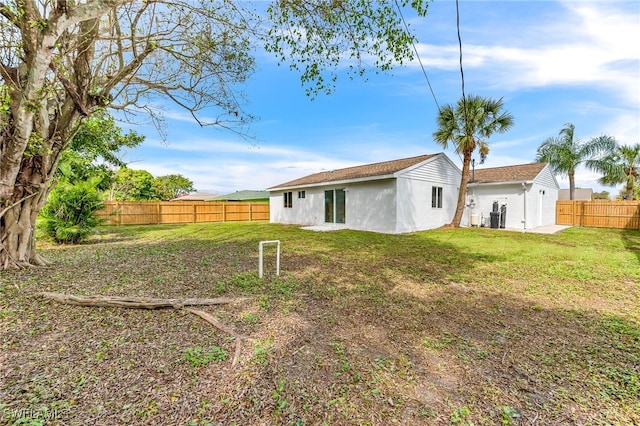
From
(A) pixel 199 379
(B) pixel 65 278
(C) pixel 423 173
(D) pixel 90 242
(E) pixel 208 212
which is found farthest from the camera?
(E) pixel 208 212

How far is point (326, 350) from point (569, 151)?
22.6 meters

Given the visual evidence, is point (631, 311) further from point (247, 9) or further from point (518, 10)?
point (247, 9)

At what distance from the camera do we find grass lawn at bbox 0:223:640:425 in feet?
6.47

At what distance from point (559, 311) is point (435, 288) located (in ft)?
5.21

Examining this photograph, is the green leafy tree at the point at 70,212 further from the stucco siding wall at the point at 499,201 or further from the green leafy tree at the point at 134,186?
the green leafy tree at the point at 134,186

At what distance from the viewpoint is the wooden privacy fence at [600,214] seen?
1460 centimetres

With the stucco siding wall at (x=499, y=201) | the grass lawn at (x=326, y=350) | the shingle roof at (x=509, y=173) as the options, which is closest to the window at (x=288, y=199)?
the stucco siding wall at (x=499, y=201)

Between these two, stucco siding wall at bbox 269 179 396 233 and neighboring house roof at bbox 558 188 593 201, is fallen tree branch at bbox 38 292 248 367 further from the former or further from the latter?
neighboring house roof at bbox 558 188 593 201

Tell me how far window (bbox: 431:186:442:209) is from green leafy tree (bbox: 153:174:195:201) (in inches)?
1319

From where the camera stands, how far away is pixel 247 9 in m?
4.97

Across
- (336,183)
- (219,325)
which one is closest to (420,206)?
(336,183)

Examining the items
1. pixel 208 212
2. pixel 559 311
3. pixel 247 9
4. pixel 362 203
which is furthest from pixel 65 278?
pixel 208 212

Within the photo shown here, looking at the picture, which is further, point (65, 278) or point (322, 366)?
point (65, 278)

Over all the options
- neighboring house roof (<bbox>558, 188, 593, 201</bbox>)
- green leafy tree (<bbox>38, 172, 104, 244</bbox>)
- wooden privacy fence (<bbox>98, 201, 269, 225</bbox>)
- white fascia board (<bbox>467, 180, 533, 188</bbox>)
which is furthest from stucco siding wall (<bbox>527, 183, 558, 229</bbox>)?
neighboring house roof (<bbox>558, 188, 593, 201</bbox>)
